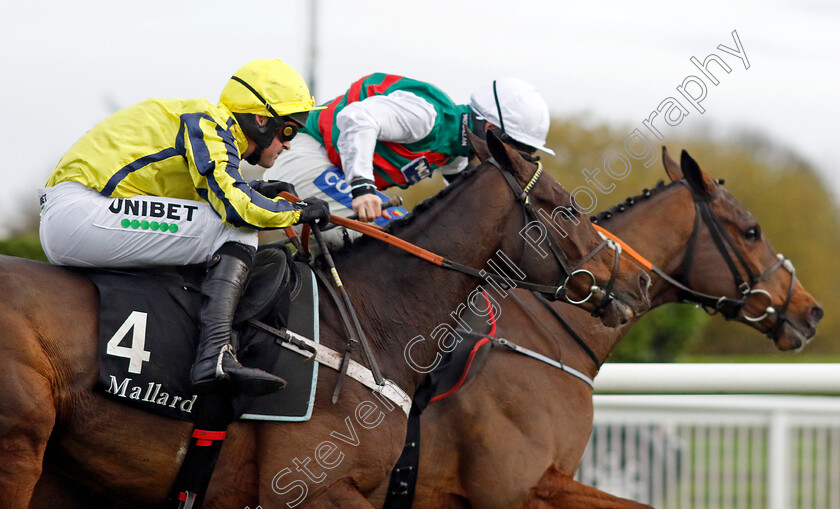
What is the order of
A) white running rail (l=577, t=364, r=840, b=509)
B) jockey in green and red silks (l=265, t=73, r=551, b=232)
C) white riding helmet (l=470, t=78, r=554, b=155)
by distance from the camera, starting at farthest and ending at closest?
→ white running rail (l=577, t=364, r=840, b=509) < white riding helmet (l=470, t=78, r=554, b=155) < jockey in green and red silks (l=265, t=73, r=551, b=232)

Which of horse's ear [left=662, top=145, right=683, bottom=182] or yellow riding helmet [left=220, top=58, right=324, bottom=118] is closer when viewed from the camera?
yellow riding helmet [left=220, top=58, right=324, bottom=118]

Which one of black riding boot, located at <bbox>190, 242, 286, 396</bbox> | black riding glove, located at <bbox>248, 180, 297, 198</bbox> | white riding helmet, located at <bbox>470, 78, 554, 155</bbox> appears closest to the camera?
black riding boot, located at <bbox>190, 242, 286, 396</bbox>

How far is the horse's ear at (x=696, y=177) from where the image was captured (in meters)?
4.64

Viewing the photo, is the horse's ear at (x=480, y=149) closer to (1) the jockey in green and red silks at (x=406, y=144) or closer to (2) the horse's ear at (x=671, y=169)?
(1) the jockey in green and red silks at (x=406, y=144)

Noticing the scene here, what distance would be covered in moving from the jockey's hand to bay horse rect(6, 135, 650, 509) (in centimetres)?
16

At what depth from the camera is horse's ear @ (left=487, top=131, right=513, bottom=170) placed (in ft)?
11.3

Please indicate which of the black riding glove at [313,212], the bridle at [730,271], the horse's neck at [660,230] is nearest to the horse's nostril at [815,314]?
the bridle at [730,271]

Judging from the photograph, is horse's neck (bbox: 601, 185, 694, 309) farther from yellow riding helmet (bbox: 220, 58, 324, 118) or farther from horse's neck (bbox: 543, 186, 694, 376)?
yellow riding helmet (bbox: 220, 58, 324, 118)

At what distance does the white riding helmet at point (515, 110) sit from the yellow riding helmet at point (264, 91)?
1.41 m

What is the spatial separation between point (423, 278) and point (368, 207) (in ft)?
1.42

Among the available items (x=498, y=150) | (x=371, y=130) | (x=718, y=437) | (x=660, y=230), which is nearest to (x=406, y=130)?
(x=371, y=130)

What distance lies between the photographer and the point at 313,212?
10.8ft

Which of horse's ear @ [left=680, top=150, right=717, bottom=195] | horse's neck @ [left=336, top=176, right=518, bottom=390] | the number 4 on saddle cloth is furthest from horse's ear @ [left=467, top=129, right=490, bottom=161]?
horse's ear @ [left=680, top=150, right=717, bottom=195]

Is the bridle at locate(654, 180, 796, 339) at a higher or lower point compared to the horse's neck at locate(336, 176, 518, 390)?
lower
